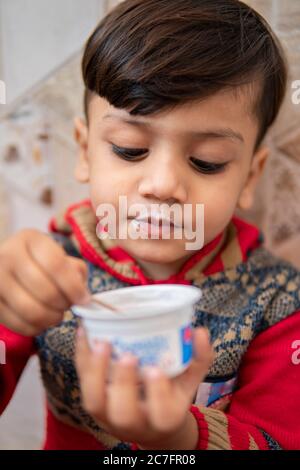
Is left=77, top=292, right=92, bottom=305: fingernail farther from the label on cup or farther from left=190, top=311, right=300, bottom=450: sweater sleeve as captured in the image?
left=190, top=311, right=300, bottom=450: sweater sleeve

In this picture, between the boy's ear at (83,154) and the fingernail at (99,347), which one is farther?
the boy's ear at (83,154)

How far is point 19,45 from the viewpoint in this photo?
1273mm

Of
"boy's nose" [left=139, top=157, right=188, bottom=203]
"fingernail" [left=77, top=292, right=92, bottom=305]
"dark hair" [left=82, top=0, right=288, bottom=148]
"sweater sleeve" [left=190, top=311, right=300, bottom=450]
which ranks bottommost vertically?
"sweater sleeve" [left=190, top=311, right=300, bottom=450]

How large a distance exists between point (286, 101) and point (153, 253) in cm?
53

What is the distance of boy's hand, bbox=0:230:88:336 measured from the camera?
67cm

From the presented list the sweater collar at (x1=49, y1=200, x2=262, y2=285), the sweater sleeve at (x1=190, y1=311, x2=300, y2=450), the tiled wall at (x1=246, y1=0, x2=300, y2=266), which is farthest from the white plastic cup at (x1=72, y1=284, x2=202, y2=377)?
the tiled wall at (x1=246, y1=0, x2=300, y2=266)

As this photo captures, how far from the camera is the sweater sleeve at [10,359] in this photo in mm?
956

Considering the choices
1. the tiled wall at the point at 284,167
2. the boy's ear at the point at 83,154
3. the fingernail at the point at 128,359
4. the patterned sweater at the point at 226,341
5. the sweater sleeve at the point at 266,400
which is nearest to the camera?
the fingernail at the point at 128,359

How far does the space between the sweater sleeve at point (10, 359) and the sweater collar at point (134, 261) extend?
21cm

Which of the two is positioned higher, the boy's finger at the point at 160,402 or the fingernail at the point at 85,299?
the fingernail at the point at 85,299

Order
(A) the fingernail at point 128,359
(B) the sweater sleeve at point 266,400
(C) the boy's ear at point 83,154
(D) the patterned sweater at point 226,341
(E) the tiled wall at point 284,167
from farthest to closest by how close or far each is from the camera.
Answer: (E) the tiled wall at point 284,167
(C) the boy's ear at point 83,154
(D) the patterned sweater at point 226,341
(B) the sweater sleeve at point 266,400
(A) the fingernail at point 128,359

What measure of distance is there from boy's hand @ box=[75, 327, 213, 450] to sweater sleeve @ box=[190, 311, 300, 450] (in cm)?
16

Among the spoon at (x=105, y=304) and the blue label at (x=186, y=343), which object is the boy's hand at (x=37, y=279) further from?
the blue label at (x=186, y=343)

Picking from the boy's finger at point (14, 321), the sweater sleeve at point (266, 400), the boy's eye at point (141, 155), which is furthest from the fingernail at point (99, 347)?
the boy's eye at point (141, 155)
